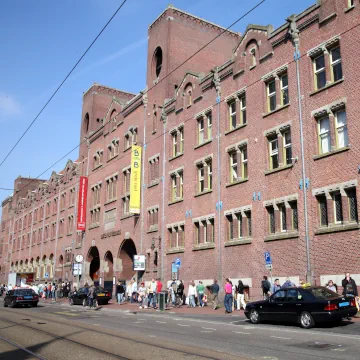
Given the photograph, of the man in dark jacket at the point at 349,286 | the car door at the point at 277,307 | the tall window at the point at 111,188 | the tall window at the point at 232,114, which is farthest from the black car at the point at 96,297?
the man in dark jacket at the point at 349,286

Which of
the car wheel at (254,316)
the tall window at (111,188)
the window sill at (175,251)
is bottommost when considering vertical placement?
the car wheel at (254,316)

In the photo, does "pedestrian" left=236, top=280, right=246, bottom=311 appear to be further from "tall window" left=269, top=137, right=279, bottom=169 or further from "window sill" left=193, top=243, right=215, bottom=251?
"tall window" left=269, top=137, right=279, bottom=169

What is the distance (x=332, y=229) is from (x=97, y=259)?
32555mm

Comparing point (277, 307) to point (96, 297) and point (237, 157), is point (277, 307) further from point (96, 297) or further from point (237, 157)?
point (96, 297)

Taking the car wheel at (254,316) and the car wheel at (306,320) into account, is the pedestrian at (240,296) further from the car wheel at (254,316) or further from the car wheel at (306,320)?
the car wheel at (306,320)

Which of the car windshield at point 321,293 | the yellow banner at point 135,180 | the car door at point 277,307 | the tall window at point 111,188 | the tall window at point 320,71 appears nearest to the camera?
the car windshield at point 321,293

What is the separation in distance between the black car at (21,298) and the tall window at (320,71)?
2305 centimetres

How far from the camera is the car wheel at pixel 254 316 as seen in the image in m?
17.8

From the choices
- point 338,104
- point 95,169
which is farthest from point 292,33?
point 95,169

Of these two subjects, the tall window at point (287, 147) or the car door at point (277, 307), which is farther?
the tall window at point (287, 147)

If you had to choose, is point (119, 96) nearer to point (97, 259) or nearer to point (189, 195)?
point (97, 259)

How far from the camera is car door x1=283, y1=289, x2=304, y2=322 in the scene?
15906 mm

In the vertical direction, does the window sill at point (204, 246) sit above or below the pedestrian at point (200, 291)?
above

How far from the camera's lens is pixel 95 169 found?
48.7 m
